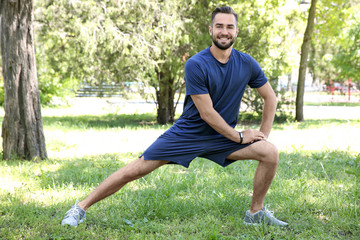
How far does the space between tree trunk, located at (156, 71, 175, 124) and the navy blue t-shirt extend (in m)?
9.23

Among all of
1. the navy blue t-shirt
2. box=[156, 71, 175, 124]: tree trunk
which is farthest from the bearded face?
box=[156, 71, 175, 124]: tree trunk

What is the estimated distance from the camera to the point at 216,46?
366 centimetres

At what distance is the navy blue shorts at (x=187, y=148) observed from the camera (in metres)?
3.75

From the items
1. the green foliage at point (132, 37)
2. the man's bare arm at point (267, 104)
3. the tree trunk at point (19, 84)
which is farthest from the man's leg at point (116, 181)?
the green foliage at point (132, 37)

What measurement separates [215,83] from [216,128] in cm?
39

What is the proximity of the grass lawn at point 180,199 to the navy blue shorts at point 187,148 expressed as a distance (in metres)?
0.68

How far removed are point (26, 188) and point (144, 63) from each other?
700 cm

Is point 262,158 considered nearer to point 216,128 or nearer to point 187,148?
point 216,128

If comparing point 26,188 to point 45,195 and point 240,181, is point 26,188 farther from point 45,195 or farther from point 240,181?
point 240,181

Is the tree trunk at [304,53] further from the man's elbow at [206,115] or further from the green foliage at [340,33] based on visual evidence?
the man's elbow at [206,115]

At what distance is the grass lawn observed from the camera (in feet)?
12.6

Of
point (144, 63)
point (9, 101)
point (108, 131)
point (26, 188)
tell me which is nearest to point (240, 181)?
point (26, 188)

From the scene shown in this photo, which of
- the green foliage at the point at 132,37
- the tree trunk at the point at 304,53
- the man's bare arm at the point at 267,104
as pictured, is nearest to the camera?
the man's bare arm at the point at 267,104

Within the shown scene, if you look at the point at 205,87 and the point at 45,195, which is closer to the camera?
the point at 205,87
